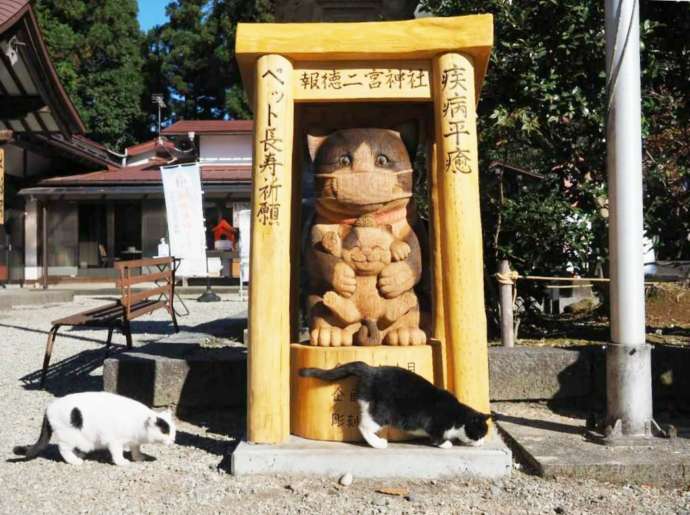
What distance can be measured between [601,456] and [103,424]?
2561mm

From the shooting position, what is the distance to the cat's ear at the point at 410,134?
4266 mm

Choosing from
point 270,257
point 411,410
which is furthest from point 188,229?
point 411,410

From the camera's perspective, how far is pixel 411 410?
→ 11.9ft

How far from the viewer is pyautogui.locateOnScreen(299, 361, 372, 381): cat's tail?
3707mm

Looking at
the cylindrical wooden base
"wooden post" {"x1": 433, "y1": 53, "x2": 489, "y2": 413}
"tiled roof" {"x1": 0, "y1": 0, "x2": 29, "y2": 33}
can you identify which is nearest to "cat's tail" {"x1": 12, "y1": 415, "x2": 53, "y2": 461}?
the cylindrical wooden base

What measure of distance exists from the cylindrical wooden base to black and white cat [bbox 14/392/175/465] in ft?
2.29

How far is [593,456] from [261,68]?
261cm

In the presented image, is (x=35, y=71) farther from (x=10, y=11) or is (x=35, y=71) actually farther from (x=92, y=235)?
(x=92, y=235)

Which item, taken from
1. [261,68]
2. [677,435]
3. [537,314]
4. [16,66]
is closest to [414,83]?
[261,68]

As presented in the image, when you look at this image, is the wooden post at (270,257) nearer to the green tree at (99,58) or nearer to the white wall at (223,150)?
the white wall at (223,150)

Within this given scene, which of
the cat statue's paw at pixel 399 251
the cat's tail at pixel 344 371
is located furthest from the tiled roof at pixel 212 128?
the cat's tail at pixel 344 371

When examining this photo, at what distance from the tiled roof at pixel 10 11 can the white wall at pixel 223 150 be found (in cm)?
903

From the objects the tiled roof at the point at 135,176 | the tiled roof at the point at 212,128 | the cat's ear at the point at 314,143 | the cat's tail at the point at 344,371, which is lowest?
the cat's tail at the point at 344,371

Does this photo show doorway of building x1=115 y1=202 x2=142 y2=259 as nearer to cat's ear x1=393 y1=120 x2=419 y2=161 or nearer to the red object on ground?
the red object on ground
